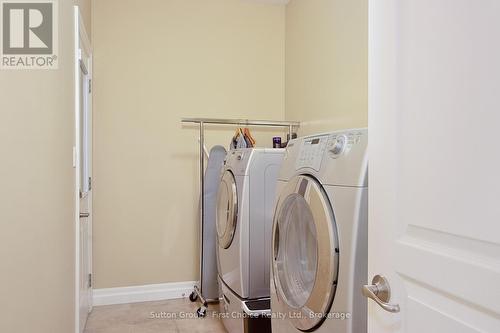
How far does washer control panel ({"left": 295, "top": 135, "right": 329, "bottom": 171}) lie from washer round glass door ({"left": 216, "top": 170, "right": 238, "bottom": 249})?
0.78 meters

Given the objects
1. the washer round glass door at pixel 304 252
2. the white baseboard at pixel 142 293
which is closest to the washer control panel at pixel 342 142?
the washer round glass door at pixel 304 252

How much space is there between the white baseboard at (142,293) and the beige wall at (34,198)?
1.28 m

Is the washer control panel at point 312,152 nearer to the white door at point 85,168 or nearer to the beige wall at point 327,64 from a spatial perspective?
the beige wall at point 327,64

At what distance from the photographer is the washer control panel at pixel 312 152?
1408mm

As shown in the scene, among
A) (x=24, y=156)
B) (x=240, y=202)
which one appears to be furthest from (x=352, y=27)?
(x=24, y=156)

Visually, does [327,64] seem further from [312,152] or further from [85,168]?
[85,168]

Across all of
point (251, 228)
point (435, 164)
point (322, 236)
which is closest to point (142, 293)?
point (251, 228)

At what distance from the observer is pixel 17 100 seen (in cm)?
134

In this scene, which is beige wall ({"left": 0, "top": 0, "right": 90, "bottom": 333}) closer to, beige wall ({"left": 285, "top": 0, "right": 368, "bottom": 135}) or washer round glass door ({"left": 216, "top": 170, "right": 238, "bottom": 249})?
washer round glass door ({"left": 216, "top": 170, "right": 238, "bottom": 249})

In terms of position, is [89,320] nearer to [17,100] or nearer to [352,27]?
[17,100]

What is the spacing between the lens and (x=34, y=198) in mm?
1438

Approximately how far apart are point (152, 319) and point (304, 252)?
5.64ft

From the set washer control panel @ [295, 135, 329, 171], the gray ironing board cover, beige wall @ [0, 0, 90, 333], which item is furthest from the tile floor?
washer control panel @ [295, 135, 329, 171]

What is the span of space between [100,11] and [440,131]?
3.08m
